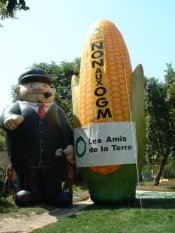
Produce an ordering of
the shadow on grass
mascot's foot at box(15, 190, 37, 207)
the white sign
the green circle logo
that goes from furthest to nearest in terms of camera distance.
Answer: the green circle logo < mascot's foot at box(15, 190, 37, 207) < the white sign < the shadow on grass

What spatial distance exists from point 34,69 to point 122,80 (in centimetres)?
289

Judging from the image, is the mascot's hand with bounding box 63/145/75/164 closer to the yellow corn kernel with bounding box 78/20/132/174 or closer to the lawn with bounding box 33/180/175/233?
the yellow corn kernel with bounding box 78/20/132/174

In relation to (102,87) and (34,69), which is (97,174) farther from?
(34,69)

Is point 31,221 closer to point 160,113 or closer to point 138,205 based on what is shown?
point 138,205

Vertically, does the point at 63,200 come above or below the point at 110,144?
below

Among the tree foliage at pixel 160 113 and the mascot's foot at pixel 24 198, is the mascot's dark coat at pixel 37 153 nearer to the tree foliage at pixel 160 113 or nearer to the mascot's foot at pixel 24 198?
the mascot's foot at pixel 24 198

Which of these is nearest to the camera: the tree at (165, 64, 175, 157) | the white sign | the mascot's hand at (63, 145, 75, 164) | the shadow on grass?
the shadow on grass

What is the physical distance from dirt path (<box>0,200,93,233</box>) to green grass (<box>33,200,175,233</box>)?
1.47ft

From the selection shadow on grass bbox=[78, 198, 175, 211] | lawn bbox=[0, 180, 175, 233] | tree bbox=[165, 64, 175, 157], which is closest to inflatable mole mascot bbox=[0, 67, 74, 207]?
lawn bbox=[0, 180, 175, 233]

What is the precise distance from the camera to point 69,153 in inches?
492

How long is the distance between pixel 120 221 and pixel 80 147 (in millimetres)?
3553

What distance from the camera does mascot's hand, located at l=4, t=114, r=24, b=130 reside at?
11.9 m

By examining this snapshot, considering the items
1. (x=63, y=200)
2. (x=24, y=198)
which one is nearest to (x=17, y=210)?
(x=24, y=198)

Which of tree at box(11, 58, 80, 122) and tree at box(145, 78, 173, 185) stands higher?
tree at box(11, 58, 80, 122)
